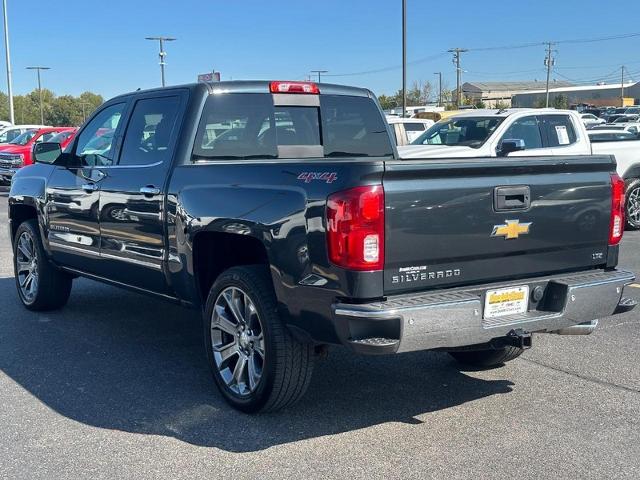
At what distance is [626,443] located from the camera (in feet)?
13.5

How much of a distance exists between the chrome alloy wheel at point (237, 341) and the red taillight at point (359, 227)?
0.87 meters

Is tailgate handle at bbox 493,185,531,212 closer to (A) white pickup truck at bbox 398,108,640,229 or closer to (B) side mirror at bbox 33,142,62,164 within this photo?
(B) side mirror at bbox 33,142,62,164

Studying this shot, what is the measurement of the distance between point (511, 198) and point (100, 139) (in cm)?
358

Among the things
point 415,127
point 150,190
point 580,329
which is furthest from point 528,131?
point 415,127

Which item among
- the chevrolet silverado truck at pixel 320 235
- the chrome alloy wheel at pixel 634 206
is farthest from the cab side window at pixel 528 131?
the chevrolet silverado truck at pixel 320 235

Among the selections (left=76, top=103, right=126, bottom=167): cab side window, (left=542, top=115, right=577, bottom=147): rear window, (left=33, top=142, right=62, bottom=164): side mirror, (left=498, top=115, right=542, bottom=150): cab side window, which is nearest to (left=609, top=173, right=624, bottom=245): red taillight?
(left=76, top=103, right=126, bottom=167): cab side window

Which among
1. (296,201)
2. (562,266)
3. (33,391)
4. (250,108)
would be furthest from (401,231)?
(33,391)

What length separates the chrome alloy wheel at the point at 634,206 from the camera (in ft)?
42.2

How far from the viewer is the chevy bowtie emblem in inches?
164

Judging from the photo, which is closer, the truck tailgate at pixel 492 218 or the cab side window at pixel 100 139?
the truck tailgate at pixel 492 218

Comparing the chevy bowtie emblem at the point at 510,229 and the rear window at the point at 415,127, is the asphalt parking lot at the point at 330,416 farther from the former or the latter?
the rear window at the point at 415,127

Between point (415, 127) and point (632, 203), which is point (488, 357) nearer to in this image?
point (632, 203)

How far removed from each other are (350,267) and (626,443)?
1810mm

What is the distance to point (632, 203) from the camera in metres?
12.9
